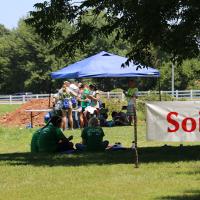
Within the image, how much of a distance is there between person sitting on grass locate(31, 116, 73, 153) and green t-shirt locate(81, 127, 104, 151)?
40cm

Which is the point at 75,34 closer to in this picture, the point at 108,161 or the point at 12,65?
the point at 108,161

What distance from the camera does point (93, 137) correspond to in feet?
45.9

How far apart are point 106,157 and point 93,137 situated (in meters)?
1.23

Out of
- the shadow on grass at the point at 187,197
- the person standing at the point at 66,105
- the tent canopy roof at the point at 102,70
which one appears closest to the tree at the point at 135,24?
the shadow on grass at the point at 187,197

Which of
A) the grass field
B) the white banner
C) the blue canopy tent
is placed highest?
the blue canopy tent

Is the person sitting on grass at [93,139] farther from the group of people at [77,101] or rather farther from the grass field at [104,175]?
the group of people at [77,101]

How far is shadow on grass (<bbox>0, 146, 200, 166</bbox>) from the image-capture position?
476 inches

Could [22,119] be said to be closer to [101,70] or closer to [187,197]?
[101,70]

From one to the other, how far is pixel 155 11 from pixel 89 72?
10646mm

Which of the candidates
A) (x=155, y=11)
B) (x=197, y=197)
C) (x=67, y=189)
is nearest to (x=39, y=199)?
(x=67, y=189)

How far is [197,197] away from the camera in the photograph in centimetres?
796

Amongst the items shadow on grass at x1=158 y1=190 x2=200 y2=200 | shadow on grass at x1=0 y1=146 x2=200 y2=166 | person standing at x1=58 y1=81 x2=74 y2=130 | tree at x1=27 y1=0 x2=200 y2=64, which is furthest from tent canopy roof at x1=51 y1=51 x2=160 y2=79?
shadow on grass at x1=158 y1=190 x2=200 y2=200

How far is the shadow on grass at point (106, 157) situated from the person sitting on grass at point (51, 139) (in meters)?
0.44

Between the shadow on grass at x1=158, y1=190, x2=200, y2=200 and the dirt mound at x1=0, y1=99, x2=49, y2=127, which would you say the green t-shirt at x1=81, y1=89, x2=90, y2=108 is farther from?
the shadow on grass at x1=158, y1=190, x2=200, y2=200
